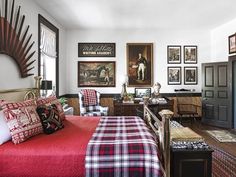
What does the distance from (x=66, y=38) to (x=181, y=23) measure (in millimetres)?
3215

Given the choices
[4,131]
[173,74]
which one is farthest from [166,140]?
[173,74]

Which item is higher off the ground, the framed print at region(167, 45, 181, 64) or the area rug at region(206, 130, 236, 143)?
the framed print at region(167, 45, 181, 64)

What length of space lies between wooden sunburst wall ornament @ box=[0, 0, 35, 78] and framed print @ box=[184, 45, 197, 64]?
4338 mm

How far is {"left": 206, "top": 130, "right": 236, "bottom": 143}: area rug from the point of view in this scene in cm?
Answer: 445

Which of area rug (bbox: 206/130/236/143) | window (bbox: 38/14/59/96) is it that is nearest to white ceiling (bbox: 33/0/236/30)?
window (bbox: 38/14/59/96)

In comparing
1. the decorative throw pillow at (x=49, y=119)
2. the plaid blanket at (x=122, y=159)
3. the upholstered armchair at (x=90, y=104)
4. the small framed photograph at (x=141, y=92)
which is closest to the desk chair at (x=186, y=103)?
the small framed photograph at (x=141, y=92)

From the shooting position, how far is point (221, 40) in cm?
596

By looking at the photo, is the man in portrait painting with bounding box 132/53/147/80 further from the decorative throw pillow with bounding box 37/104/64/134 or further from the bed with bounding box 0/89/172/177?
the bed with bounding box 0/89/172/177

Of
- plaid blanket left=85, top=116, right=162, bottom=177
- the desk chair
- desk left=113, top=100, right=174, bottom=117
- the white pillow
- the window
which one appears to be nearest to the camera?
plaid blanket left=85, top=116, right=162, bottom=177

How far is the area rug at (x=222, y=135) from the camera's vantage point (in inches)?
175

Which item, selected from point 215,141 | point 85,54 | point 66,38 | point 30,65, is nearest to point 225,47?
point 215,141

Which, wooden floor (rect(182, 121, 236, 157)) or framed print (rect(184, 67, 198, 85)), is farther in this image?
framed print (rect(184, 67, 198, 85))

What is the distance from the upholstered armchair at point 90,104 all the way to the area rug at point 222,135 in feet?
8.36

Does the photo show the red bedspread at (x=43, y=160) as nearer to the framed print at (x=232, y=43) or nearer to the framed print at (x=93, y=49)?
the framed print at (x=93, y=49)
